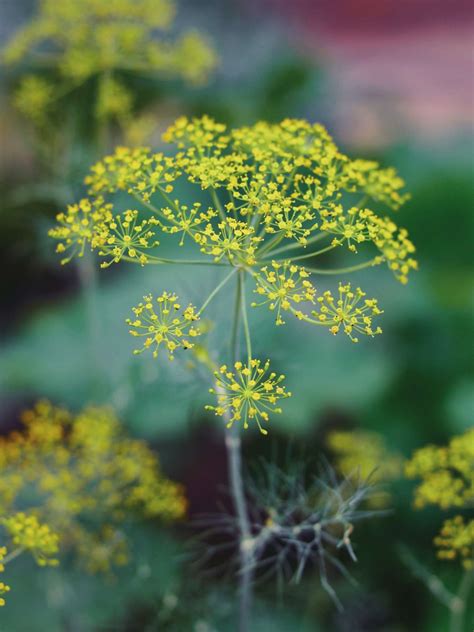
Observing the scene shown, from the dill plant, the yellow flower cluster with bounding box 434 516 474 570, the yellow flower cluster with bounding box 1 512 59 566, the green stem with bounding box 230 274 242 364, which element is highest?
the dill plant

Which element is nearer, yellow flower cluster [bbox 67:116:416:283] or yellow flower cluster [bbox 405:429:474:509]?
yellow flower cluster [bbox 67:116:416:283]

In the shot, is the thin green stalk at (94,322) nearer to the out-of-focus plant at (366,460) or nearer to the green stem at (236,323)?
the out-of-focus plant at (366,460)

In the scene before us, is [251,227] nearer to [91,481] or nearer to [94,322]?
[91,481]

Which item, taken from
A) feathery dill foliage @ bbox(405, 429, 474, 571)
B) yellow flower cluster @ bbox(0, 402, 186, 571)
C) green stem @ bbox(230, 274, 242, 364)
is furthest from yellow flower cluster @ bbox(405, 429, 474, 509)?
yellow flower cluster @ bbox(0, 402, 186, 571)

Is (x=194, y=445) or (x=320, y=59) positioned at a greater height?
(x=320, y=59)

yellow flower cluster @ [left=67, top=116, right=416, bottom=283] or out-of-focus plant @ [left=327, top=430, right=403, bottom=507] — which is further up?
yellow flower cluster @ [left=67, top=116, right=416, bottom=283]

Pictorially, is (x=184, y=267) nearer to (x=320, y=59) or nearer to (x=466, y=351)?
(x=466, y=351)

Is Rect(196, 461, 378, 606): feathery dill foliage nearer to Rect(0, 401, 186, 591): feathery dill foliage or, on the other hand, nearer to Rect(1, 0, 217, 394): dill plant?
Rect(0, 401, 186, 591): feathery dill foliage

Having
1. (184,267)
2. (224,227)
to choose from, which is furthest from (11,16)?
(224,227)

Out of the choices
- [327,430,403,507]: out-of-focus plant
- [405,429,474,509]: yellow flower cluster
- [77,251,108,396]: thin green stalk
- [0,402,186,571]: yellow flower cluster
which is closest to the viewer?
[405,429,474,509]: yellow flower cluster
